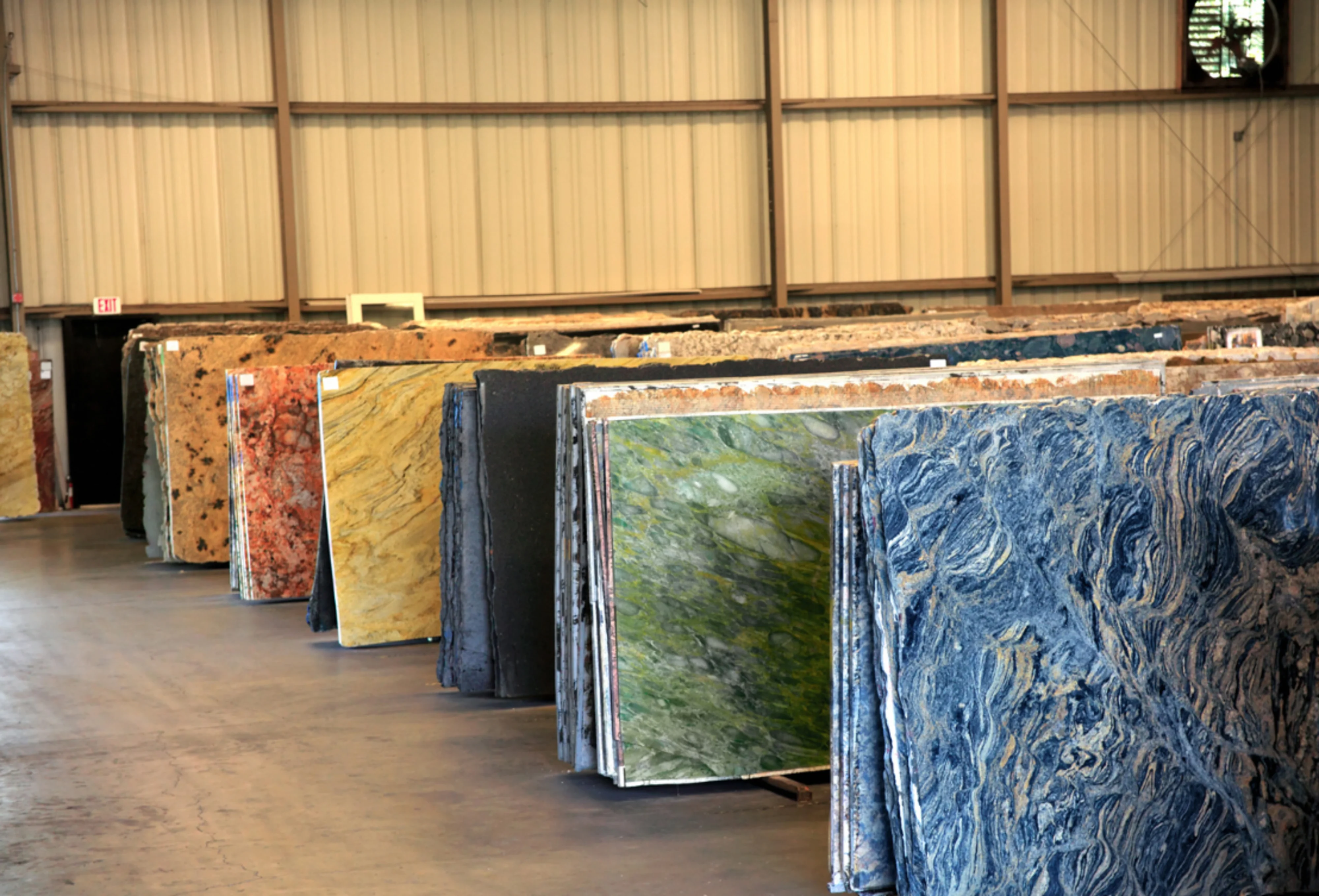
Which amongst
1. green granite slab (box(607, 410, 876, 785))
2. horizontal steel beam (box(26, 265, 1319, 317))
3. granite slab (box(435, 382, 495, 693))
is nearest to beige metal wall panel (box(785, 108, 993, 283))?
horizontal steel beam (box(26, 265, 1319, 317))

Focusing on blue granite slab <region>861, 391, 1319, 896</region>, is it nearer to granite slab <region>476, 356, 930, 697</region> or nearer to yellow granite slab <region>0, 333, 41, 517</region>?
granite slab <region>476, 356, 930, 697</region>

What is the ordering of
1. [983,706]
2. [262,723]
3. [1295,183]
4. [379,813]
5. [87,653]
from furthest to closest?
[1295,183], [87,653], [262,723], [379,813], [983,706]

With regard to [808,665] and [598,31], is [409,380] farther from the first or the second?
[598,31]

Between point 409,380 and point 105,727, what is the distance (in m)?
2.32

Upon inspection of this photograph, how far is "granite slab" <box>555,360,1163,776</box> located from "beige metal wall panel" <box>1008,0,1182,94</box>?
13.8m

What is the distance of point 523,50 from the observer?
1655 cm

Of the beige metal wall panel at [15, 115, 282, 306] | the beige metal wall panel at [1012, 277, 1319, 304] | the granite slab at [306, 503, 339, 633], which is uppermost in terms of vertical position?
the beige metal wall panel at [15, 115, 282, 306]

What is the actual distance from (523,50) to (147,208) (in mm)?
4616

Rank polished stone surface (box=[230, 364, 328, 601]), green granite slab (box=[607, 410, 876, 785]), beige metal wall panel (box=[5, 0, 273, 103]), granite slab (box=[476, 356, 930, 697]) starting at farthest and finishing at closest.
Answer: beige metal wall panel (box=[5, 0, 273, 103]) < polished stone surface (box=[230, 364, 328, 601]) < granite slab (box=[476, 356, 930, 697]) < green granite slab (box=[607, 410, 876, 785])

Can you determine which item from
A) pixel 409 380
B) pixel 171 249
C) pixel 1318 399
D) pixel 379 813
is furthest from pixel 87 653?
pixel 171 249

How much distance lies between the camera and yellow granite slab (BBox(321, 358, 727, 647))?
22.9 ft

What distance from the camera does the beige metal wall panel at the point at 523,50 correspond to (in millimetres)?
16062

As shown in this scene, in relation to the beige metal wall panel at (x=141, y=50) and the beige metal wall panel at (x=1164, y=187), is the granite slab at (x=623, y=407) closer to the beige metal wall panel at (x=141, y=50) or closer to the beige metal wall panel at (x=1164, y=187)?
the beige metal wall panel at (x=141, y=50)

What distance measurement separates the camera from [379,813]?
4.41 meters
